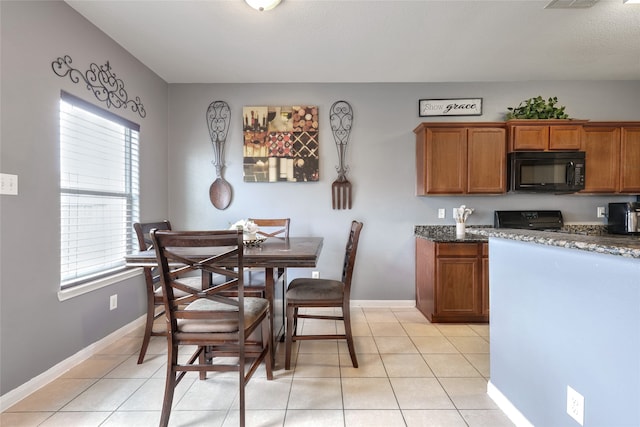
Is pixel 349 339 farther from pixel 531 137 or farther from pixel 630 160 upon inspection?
pixel 630 160

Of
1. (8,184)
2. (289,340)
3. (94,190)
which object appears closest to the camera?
(8,184)

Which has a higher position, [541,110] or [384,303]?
[541,110]

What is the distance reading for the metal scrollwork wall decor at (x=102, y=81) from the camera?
201 centimetres

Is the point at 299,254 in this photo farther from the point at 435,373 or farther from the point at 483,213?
the point at 483,213

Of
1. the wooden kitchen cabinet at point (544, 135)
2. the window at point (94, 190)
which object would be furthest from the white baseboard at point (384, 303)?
the window at point (94, 190)

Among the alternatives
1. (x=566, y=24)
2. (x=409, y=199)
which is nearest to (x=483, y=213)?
(x=409, y=199)

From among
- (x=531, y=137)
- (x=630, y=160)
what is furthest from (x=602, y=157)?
(x=531, y=137)

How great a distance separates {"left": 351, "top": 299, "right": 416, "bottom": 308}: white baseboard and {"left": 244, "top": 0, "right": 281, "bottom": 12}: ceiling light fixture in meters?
2.84

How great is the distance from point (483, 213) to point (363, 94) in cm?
192

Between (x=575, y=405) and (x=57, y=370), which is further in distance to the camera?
(x=57, y=370)

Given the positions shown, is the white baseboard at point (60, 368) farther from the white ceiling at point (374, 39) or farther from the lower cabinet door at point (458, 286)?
the lower cabinet door at point (458, 286)

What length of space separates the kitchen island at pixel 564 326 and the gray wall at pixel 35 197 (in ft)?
8.89

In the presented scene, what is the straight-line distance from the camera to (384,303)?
329 cm

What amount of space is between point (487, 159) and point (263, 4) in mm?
2499
